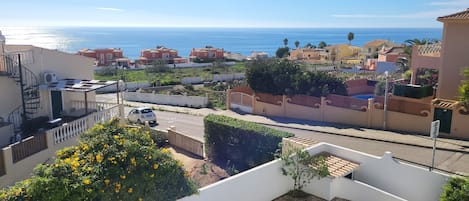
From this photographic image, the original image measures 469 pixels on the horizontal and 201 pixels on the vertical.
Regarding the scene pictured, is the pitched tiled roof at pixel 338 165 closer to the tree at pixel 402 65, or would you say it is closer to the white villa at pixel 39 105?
the white villa at pixel 39 105

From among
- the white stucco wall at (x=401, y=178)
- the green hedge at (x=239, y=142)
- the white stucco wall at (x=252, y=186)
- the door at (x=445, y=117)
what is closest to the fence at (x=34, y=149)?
the green hedge at (x=239, y=142)

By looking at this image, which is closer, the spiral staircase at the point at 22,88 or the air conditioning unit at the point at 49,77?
the spiral staircase at the point at 22,88

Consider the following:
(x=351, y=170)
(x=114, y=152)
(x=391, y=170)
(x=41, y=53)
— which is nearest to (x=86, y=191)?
(x=114, y=152)

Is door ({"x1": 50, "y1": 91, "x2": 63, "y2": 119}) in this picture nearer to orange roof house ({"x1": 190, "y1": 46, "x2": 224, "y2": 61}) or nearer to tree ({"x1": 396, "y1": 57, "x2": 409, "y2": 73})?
tree ({"x1": 396, "y1": 57, "x2": 409, "y2": 73})

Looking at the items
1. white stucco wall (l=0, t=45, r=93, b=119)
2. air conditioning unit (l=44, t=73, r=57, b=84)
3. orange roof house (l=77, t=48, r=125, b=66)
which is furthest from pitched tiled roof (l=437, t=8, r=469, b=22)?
orange roof house (l=77, t=48, r=125, b=66)

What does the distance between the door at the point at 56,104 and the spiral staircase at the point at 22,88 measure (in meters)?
0.74

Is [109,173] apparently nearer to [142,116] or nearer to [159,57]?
[142,116]

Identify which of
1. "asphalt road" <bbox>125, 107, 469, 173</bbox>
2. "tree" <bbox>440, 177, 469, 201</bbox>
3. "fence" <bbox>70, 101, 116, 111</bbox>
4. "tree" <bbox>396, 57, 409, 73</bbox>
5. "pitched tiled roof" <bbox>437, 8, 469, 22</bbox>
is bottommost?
"asphalt road" <bbox>125, 107, 469, 173</bbox>

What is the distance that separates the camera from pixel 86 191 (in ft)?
21.4

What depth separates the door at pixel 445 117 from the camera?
20234mm

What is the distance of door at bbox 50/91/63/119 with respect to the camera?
1706 cm

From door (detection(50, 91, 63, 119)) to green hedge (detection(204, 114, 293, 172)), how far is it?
659 centimetres

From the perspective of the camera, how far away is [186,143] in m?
18.3

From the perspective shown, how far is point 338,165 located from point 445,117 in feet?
41.0
